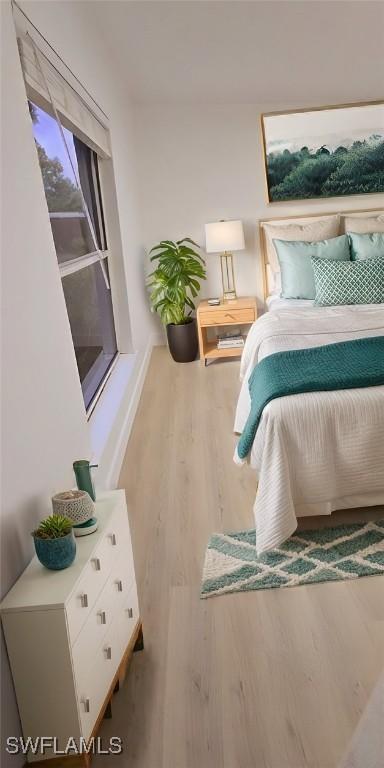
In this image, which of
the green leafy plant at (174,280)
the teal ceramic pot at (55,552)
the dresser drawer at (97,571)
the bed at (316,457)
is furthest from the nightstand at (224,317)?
the teal ceramic pot at (55,552)

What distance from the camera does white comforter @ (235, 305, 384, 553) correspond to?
2607mm

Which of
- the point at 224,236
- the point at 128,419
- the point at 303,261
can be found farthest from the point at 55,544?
the point at 224,236

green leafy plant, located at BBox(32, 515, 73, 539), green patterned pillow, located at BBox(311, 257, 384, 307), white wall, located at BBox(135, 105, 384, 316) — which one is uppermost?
white wall, located at BBox(135, 105, 384, 316)

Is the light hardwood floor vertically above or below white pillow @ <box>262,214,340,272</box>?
below

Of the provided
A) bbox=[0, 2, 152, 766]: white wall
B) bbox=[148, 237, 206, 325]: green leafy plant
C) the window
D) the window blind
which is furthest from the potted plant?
bbox=[0, 2, 152, 766]: white wall

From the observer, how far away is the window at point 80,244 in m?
3.11

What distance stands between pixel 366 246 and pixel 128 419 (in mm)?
2238

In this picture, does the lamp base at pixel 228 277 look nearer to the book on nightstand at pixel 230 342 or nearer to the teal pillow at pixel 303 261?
the book on nightstand at pixel 230 342

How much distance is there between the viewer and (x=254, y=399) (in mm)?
3027

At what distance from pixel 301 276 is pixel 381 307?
0.77m

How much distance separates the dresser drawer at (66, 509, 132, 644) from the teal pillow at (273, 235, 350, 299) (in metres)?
3.17

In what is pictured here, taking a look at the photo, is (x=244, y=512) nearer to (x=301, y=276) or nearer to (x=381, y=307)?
(x=381, y=307)

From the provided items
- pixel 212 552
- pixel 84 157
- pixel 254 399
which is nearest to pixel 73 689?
pixel 212 552

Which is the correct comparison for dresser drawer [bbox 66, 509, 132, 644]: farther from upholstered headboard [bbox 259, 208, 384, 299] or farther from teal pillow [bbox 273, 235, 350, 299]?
upholstered headboard [bbox 259, 208, 384, 299]
